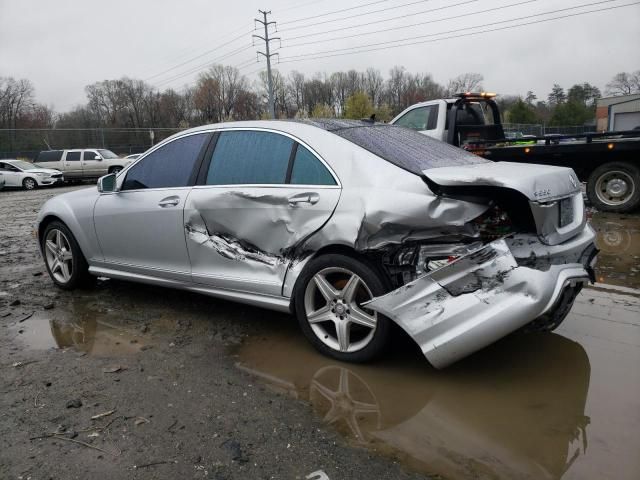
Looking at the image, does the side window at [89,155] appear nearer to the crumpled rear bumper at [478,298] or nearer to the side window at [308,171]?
the side window at [308,171]

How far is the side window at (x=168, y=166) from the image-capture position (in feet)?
14.0

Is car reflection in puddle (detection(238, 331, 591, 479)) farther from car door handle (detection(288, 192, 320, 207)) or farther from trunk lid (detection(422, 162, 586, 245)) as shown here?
car door handle (detection(288, 192, 320, 207))

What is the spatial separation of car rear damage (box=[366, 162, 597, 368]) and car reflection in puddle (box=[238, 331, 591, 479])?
0.33 metres

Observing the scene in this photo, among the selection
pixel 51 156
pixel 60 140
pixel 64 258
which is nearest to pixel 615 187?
pixel 64 258

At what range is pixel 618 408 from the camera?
2832 mm

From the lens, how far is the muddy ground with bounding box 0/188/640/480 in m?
2.47

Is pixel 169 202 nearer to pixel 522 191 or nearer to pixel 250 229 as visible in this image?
pixel 250 229

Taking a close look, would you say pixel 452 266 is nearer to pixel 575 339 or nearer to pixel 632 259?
pixel 575 339

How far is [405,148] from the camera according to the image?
3646 millimetres

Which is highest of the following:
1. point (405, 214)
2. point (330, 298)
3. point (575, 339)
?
point (405, 214)

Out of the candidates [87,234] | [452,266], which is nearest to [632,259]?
[452,266]

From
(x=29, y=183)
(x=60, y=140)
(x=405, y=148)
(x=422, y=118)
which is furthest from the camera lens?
(x=60, y=140)

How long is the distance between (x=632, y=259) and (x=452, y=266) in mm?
3993

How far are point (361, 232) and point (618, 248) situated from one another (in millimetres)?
4663
